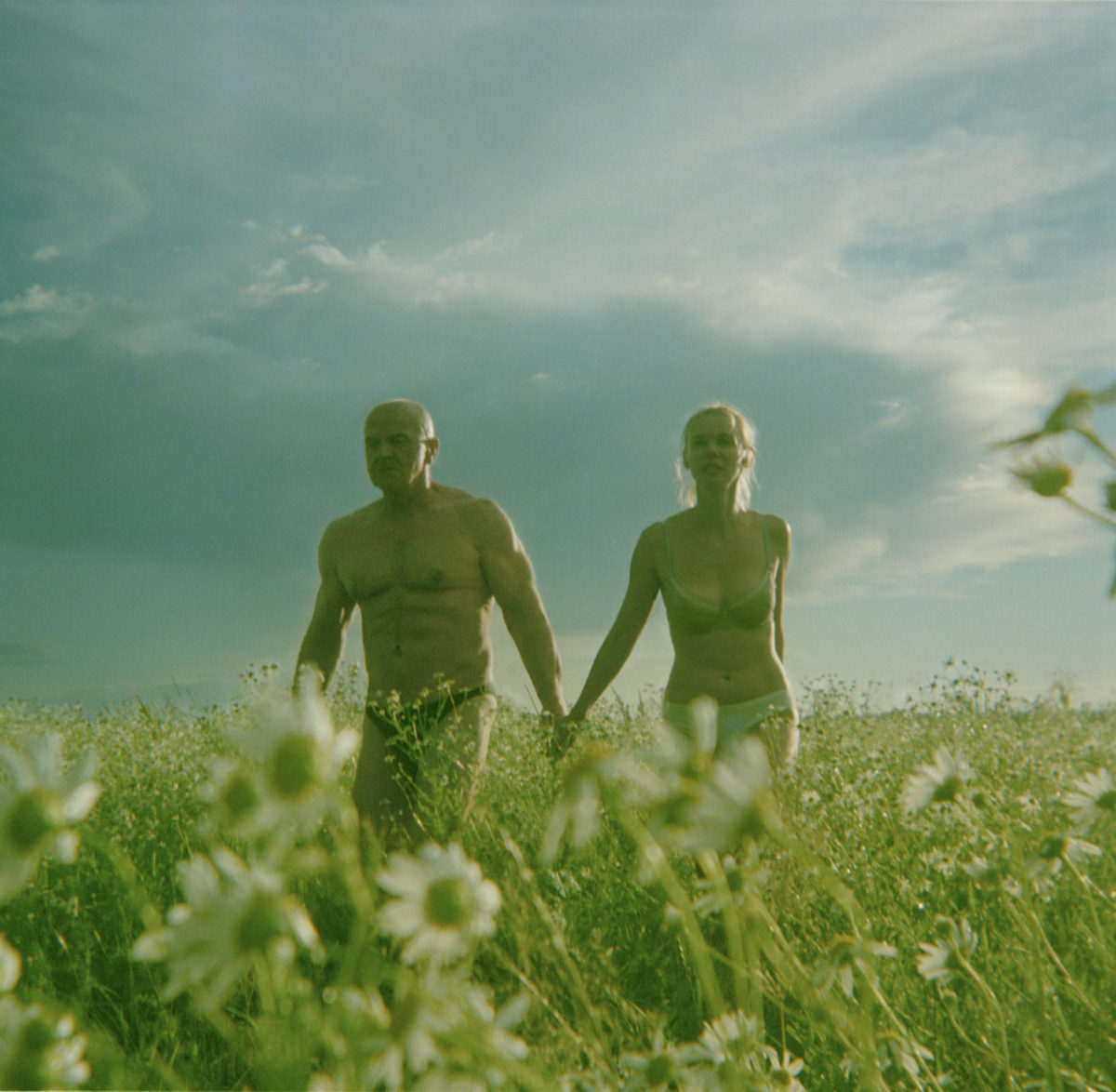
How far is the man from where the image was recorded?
5.08 meters

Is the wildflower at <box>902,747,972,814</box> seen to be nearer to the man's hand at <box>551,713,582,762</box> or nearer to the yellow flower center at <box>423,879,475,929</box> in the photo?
the yellow flower center at <box>423,879,475,929</box>

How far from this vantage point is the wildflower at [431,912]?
94 centimetres

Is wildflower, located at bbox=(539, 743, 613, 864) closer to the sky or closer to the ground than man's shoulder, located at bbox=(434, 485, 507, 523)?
closer to the ground

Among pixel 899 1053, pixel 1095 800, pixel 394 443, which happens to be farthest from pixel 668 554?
pixel 899 1053

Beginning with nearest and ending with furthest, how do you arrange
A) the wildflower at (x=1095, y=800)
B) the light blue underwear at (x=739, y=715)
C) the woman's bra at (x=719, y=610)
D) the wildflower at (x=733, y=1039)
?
the wildflower at (x=733, y=1039)
the wildflower at (x=1095, y=800)
the light blue underwear at (x=739, y=715)
the woman's bra at (x=719, y=610)

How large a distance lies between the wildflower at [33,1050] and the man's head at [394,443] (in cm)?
434

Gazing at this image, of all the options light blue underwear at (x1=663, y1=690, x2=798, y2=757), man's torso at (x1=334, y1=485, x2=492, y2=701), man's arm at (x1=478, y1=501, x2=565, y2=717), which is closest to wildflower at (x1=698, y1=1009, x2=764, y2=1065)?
light blue underwear at (x1=663, y1=690, x2=798, y2=757)

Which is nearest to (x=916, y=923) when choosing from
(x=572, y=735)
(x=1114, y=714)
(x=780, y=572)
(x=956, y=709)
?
(x=572, y=735)

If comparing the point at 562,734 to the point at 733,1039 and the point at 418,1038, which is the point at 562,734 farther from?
the point at 418,1038

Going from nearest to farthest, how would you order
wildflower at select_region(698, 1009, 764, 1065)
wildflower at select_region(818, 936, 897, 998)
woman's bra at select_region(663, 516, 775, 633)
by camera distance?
1. wildflower at select_region(818, 936, 897, 998)
2. wildflower at select_region(698, 1009, 764, 1065)
3. woman's bra at select_region(663, 516, 775, 633)

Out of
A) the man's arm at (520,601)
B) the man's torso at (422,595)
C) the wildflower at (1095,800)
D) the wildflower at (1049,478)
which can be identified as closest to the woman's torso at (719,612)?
the man's arm at (520,601)

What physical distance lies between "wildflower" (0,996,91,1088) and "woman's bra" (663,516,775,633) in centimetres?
375

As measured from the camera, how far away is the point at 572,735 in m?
4.68

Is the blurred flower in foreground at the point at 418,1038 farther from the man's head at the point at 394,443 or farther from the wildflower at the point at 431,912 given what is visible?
the man's head at the point at 394,443
